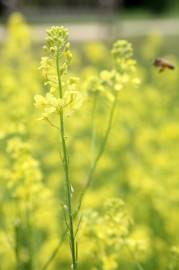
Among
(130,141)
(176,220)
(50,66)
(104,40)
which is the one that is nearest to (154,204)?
(176,220)

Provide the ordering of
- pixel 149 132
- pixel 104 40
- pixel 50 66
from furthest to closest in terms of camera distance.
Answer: pixel 104 40, pixel 149 132, pixel 50 66

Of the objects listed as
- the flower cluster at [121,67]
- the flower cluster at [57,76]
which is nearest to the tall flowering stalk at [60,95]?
the flower cluster at [57,76]

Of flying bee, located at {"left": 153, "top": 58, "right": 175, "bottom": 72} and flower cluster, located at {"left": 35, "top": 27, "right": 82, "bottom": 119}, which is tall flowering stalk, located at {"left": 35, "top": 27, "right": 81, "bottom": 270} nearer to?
flower cluster, located at {"left": 35, "top": 27, "right": 82, "bottom": 119}

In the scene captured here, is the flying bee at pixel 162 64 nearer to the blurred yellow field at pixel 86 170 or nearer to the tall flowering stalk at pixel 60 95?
the blurred yellow field at pixel 86 170

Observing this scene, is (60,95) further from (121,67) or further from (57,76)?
(121,67)

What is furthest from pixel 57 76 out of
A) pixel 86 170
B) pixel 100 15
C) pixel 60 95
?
pixel 100 15

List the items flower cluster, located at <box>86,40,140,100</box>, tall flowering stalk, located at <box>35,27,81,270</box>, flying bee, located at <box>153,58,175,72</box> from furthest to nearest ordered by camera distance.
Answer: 1. flying bee, located at <box>153,58,175,72</box>
2. flower cluster, located at <box>86,40,140,100</box>
3. tall flowering stalk, located at <box>35,27,81,270</box>

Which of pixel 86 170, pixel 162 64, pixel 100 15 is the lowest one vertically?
pixel 100 15

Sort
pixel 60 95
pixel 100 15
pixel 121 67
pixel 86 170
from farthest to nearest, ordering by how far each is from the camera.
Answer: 1. pixel 100 15
2. pixel 86 170
3. pixel 121 67
4. pixel 60 95

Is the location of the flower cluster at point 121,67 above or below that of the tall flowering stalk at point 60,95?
below

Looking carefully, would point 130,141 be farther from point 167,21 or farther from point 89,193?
point 167,21

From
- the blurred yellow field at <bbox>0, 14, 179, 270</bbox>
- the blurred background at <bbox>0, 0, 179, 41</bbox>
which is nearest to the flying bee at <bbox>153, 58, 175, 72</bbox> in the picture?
the blurred yellow field at <bbox>0, 14, 179, 270</bbox>
